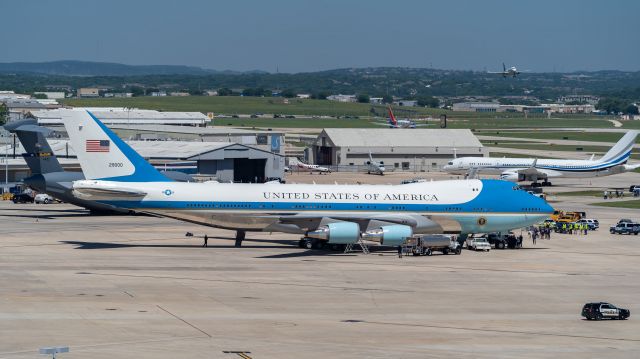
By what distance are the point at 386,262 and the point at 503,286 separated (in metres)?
10.1

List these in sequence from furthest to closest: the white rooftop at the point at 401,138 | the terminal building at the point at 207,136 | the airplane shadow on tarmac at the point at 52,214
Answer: the white rooftop at the point at 401,138 → the terminal building at the point at 207,136 → the airplane shadow on tarmac at the point at 52,214

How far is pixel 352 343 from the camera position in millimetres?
40500

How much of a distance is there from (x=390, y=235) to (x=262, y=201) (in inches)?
332

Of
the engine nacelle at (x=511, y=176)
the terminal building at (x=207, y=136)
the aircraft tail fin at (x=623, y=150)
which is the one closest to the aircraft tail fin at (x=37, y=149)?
the terminal building at (x=207, y=136)

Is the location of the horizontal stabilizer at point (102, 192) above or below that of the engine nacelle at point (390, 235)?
above

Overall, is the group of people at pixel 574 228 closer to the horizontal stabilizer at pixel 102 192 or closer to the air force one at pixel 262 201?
the air force one at pixel 262 201

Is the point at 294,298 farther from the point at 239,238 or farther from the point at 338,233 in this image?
the point at 239,238

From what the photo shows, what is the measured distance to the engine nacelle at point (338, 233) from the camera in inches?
2638

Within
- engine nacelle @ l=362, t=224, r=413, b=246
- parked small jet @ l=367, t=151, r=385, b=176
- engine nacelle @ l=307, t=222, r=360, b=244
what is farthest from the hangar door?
engine nacelle @ l=307, t=222, r=360, b=244

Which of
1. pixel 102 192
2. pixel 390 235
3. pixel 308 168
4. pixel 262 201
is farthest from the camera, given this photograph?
pixel 308 168

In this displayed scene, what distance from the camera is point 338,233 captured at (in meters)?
67.0

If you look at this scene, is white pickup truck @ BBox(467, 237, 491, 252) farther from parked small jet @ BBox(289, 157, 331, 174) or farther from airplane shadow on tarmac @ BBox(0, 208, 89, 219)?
parked small jet @ BBox(289, 157, 331, 174)

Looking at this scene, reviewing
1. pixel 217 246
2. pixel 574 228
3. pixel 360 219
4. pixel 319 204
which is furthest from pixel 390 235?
pixel 574 228

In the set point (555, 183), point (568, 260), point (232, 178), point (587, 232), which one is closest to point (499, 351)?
point (568, 260)
